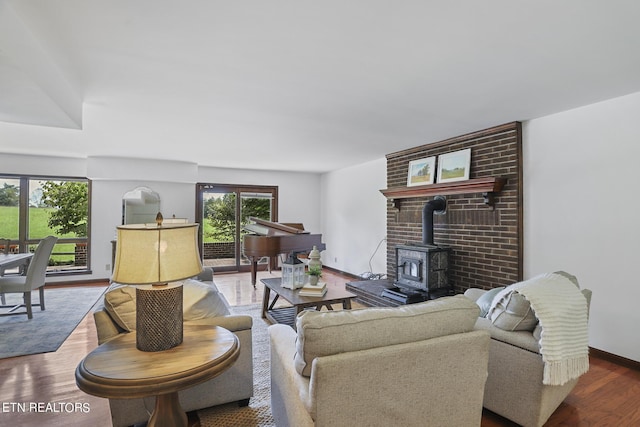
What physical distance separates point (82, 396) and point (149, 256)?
5.52ft

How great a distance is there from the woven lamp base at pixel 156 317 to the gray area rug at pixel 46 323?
2.40m

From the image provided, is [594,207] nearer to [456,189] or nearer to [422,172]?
[456,189]

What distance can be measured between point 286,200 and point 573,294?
6145 millimetres

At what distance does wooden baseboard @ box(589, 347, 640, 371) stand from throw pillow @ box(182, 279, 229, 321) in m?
3.29

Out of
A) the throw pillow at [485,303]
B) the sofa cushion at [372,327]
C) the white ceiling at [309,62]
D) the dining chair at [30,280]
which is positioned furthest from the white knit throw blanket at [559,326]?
the dining chair at [30,280]

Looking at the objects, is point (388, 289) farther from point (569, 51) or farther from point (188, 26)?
point (188, 26)

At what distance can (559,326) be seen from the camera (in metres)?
1.74

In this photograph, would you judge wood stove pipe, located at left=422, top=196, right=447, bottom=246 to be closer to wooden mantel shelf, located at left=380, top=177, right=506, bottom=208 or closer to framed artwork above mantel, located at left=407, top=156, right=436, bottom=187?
wooden mantel shelf, located at left=380, top=177, right=506, bottom=208

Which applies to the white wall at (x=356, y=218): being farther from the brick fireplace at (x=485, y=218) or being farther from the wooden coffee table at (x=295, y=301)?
the wooden coffee table at (x=295, y=301)

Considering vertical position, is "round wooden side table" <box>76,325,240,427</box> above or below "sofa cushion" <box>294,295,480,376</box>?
below

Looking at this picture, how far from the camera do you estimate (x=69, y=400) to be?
2209 millimetres

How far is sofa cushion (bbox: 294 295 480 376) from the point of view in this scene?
1.32 m

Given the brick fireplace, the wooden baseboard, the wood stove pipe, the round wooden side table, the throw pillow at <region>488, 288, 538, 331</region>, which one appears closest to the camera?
the round wooden side table

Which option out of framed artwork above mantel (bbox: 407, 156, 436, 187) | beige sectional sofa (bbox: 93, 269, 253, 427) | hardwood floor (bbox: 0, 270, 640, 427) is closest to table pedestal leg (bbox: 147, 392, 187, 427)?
beige sectional sofa (bbox: 93, 269, 253, 427)
